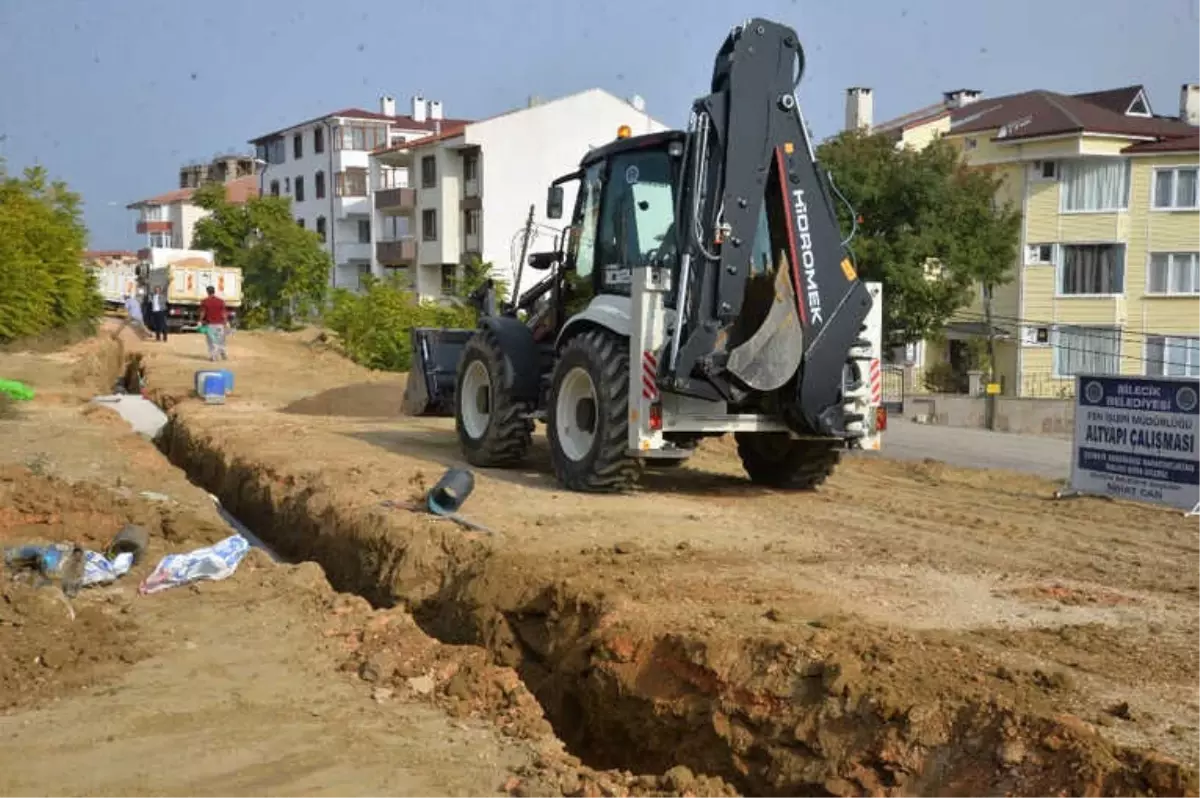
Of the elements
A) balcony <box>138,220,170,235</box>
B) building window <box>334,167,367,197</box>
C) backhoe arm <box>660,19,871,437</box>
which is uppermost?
building window <box>334,167,367,197</box>

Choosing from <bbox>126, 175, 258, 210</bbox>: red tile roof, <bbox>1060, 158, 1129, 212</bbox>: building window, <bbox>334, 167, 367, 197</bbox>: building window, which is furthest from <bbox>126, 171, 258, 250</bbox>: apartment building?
<bbox>1060, 158, 1129, 212</bbox>: building window

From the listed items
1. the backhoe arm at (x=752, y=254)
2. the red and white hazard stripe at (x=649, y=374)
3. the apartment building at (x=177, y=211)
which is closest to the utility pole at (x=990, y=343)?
the backhoe arm at (x=752, y=254)

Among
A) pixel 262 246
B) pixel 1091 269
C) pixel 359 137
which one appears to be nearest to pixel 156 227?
pixel 359 137

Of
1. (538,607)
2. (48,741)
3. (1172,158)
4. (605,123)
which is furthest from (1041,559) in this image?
(605,123)

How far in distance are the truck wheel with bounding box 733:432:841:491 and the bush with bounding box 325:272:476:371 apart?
1660 centimetres

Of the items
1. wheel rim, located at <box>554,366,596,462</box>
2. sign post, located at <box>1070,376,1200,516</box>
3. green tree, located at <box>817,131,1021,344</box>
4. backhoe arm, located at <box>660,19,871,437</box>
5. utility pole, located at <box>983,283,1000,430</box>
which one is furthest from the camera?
utility pole, located at <box>983,283,1000,430</box>

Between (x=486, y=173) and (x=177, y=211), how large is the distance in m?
51.3

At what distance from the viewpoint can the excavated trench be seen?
181 inches

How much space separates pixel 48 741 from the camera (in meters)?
5.58

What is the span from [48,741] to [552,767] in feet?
7.55

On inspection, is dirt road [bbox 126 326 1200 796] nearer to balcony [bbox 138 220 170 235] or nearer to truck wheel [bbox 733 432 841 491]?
truck wheel [bbox 733 432 841 491]

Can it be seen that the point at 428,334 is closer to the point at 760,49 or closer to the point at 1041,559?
the point at 760,49

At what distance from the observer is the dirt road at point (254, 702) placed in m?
5.13

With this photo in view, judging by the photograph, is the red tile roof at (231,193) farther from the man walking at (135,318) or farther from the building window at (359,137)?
the man walking at (135,318)
